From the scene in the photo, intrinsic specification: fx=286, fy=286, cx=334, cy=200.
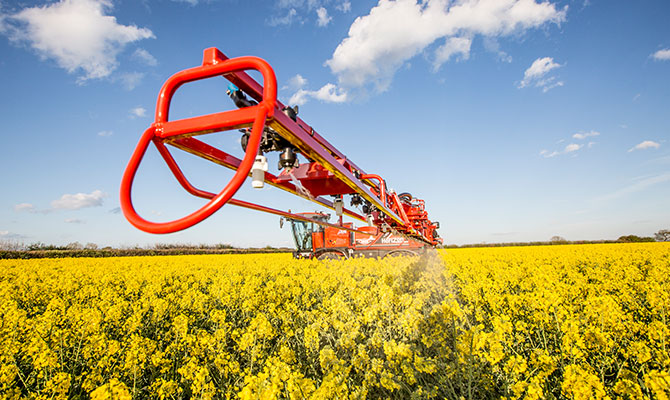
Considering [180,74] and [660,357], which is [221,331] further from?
[660,357]

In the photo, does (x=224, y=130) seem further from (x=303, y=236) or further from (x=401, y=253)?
(x=303, y=236)

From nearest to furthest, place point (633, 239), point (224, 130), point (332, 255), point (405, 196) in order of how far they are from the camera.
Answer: point (224, 130) → point (405, 196) → point (332, 255) → point (633, 239)

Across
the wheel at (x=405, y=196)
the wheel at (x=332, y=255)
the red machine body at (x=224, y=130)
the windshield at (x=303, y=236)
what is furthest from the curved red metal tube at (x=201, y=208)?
the windshield at (x=303, y=236)

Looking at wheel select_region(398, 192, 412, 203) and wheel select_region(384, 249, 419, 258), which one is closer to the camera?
wheel select_region(398, 192, 412, 203)

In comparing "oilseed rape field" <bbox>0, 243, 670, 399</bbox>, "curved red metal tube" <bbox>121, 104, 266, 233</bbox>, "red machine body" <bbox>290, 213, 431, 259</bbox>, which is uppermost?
"curved red metal tube" <bbox>121, 104, 266, 233</bbox>

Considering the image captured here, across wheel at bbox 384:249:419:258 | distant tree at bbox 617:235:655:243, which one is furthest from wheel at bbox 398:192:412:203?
distant tree at bbox 617:235:655:243

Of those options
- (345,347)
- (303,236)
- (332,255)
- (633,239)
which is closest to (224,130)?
(345,347)

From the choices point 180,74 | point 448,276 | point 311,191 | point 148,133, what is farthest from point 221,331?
point 448,276

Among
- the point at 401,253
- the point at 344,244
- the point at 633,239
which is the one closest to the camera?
the point at 401,253

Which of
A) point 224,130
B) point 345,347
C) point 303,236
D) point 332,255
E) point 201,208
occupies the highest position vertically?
point 224,130

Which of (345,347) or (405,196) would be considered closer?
(345,347)

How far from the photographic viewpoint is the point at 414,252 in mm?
14703

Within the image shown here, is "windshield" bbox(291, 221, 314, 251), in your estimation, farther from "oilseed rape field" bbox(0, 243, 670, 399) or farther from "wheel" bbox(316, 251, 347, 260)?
"oilseed rape field" bbox(0, 243, 670, 399)

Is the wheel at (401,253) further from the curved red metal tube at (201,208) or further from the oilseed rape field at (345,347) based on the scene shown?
the curved red metal tube at (201,208)
